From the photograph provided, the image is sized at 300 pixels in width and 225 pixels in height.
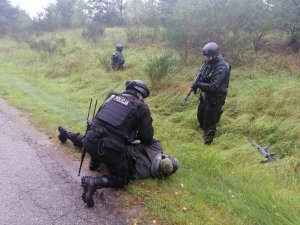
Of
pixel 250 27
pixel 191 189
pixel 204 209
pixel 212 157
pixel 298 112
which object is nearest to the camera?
pixel 204 209

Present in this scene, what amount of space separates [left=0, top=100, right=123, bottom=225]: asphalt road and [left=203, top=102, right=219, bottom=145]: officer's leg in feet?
8.92

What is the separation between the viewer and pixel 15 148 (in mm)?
5156

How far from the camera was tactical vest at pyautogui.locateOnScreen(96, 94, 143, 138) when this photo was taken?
3537 mm

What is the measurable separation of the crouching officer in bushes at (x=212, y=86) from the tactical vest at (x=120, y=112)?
2.32 metres

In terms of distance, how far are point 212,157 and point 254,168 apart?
687mm

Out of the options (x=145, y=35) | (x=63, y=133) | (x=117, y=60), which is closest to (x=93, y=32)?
(x=145, y=35)

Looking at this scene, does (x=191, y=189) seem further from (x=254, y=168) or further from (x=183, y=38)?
(x=183, y=38)

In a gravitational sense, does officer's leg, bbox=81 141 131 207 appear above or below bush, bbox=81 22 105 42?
above

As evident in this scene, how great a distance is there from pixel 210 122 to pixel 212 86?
2.70 ft

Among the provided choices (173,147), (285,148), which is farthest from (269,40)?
(173,147)

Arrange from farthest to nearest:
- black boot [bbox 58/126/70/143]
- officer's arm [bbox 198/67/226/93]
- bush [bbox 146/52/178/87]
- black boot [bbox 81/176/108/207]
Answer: bush [bbox 146/52/178/87]
officer's arm [bbox 198/67/226/93]
black boot [bbox 58/126/70/143]
black boot [bbox 81/176/108/207]

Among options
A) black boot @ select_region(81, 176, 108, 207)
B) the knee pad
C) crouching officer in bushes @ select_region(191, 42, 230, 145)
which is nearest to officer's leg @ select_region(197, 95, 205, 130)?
crouching officer in bushes @ select_region(191, 42, 230, 145)

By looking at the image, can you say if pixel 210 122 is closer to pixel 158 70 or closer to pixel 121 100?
pixel 121 100

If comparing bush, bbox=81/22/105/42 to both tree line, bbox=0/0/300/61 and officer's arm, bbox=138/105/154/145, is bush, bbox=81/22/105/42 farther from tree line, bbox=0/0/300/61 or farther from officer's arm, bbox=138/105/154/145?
officer's arm, bbox=138/105/154/145
